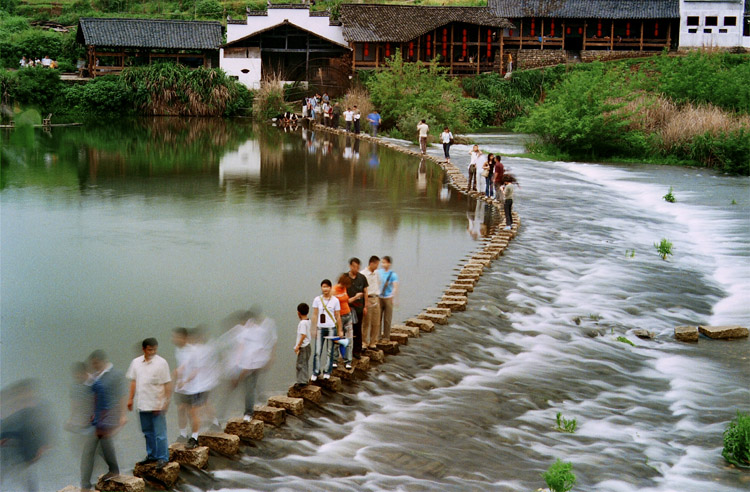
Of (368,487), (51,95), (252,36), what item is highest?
(252,36)

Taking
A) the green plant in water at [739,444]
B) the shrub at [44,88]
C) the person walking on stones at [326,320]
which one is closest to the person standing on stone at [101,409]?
the person walking on stones at [326,320]

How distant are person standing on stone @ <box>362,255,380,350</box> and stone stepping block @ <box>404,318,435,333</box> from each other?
56.0 inches

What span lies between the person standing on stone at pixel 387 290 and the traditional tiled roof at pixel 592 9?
59.5 meters

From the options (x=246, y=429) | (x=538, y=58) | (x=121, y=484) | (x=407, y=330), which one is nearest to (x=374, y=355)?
(x=407, y=330)

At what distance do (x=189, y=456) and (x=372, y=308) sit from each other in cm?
470

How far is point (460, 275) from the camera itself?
64.3 ft

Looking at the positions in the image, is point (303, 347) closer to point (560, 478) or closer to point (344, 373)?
point (344, 373)

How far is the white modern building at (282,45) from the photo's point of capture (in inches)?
2638

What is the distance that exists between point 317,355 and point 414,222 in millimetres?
12579

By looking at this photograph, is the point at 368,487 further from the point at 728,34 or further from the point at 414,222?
the point at 728,34

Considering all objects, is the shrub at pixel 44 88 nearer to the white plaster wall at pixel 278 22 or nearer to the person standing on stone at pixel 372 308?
the white plaster wall at pixel 278 22

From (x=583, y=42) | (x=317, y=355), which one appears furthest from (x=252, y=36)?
(x=317, y=355)

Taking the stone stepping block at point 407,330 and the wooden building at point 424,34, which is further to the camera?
the wooden building at point 424,34

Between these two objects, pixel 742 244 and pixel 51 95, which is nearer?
pixel 742 244
